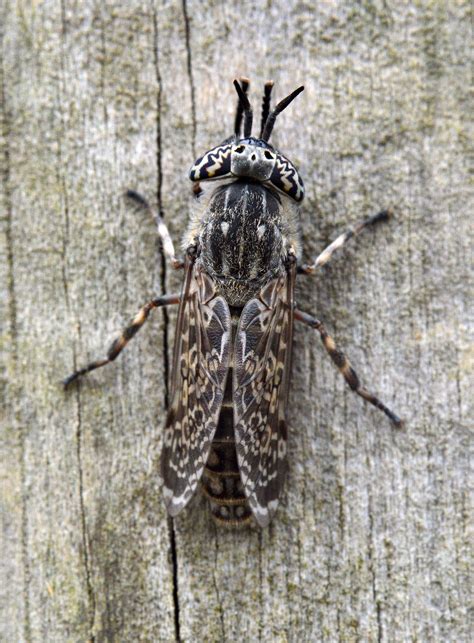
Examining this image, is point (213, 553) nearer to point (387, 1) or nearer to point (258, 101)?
point (258, 101)

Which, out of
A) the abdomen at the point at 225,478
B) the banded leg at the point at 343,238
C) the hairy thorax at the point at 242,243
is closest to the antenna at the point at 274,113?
the hairy thorax at the point at 242,243

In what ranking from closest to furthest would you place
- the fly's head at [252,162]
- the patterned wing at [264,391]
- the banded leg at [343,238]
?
the patterned wing at [264,391] → the fly's head at [252,162] → the banded leg at [343,238]

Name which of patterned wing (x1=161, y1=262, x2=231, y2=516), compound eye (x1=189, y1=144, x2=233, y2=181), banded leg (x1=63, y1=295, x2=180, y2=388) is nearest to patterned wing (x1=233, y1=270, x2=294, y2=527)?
patterned wing (x1=161, y1=262, x2=231, y2=516)

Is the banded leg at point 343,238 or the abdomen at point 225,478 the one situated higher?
the banded leg at point 343,238

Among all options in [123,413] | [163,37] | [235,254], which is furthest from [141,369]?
[163,37]

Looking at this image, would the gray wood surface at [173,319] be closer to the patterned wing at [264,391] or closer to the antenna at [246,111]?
the patterned wing at [264,391]

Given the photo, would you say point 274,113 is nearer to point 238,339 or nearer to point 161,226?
point 161,226
